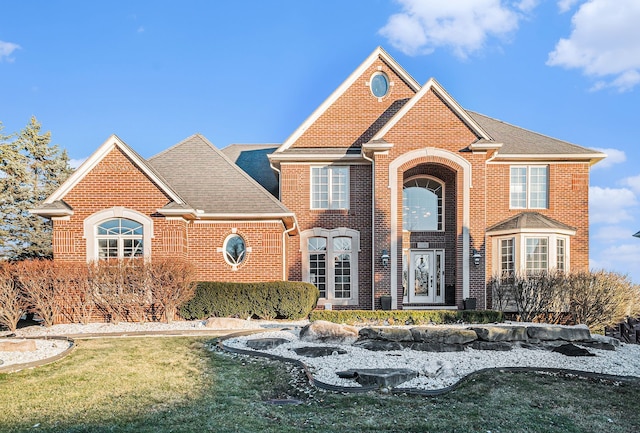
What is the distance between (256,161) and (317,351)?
13754 millimetres

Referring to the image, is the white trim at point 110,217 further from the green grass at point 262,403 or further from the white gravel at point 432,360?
the green grass at point 262,403

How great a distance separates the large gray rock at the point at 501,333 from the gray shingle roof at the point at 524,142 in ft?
33.1

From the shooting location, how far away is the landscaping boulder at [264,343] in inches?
381

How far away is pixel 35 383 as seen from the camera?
711 centimetres

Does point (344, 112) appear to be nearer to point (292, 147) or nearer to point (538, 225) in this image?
point (292, 147)

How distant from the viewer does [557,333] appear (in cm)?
1021

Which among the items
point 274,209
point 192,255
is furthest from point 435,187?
point 192,255

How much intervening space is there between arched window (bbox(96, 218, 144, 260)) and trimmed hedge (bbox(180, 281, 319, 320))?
2.67 metres

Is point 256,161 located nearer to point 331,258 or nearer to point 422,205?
point 331,258

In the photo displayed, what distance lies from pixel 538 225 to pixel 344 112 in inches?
343

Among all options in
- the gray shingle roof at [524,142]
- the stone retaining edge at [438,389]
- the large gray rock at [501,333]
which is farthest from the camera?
the gray shingle roof at [524,142]

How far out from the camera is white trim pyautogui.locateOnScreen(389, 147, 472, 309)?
1705 cm

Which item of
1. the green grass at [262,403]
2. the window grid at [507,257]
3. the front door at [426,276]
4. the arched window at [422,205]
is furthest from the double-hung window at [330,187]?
the green grass at [262,403]

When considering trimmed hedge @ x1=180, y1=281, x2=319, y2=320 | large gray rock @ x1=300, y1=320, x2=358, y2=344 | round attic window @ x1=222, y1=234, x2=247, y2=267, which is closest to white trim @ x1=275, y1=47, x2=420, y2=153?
round attic window @ x1=222, y1=234, x2=247, y2=267
